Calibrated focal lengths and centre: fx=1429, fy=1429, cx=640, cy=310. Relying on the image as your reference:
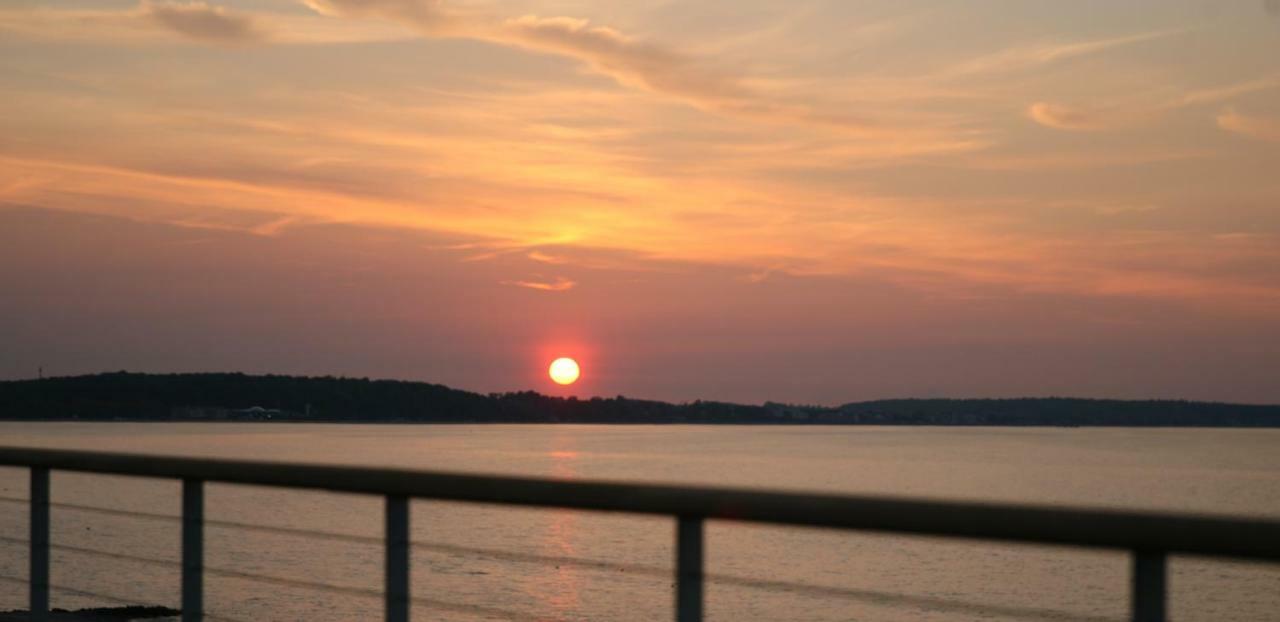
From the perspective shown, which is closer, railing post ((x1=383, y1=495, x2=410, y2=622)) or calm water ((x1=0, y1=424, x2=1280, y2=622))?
railing post ((x1=383, y1=495, x2=410, y2=622))

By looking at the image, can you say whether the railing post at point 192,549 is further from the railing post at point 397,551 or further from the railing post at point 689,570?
the railing post at point 689,570

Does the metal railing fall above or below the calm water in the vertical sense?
above

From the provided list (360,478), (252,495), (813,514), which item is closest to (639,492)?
(813,514)

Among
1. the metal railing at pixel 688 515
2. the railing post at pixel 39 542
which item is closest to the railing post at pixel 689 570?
the metal railing at pixel 688 515

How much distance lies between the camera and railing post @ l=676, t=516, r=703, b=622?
358 cm

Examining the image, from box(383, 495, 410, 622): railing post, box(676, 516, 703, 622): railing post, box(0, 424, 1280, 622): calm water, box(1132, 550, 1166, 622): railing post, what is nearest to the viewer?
box(1132, 550, 1166, 622): railing post

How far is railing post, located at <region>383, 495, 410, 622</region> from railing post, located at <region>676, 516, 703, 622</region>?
1096mm

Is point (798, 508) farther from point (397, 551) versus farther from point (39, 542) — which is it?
point (39, 542)

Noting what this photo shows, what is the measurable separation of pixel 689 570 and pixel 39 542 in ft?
11.3

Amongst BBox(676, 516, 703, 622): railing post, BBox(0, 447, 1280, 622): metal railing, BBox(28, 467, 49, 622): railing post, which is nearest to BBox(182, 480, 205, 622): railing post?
BBox(0, 447, 1280, 622): metal railing

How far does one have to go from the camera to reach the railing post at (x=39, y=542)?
583cm

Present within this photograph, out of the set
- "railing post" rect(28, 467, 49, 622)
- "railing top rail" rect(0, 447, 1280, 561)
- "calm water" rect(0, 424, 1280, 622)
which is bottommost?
"calm water" rect(0, 424, 1280, 622)

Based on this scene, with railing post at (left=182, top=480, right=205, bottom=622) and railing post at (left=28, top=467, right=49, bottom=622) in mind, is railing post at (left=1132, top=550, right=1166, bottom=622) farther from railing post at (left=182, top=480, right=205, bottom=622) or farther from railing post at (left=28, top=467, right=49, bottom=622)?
railing post at (left=28, top=467, right=49, bottom=622)

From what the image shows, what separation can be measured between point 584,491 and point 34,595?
10.5 feet
